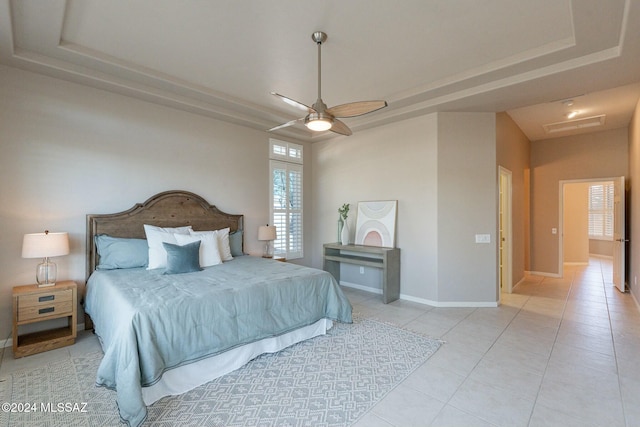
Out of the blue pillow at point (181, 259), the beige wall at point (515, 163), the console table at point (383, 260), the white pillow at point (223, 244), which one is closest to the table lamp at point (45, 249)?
the blue pillow at point (181, 259)

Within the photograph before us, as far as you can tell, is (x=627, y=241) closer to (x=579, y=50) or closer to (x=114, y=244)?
(x=579, y=50)

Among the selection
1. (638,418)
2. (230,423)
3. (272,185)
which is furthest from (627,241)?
(230,423)

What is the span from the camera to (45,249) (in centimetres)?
287

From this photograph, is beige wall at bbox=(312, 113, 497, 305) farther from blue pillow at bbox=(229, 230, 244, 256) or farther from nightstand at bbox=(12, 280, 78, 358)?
nightstand at bbox=(12, 280, 78, 358)

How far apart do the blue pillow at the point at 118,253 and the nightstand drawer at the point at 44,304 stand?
0.47 m

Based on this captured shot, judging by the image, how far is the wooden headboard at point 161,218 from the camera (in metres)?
3.49

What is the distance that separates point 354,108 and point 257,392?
8.61ft

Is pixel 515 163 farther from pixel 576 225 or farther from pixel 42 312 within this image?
pixel 42 312

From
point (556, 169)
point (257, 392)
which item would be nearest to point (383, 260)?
point (257, 392)

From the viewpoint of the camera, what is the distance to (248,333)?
2631 mm

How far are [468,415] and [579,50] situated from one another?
3413 millimetres

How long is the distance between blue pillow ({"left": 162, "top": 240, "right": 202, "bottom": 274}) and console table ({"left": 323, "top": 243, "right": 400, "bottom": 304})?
246 cm

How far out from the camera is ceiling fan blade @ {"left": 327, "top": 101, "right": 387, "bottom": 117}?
2701mm

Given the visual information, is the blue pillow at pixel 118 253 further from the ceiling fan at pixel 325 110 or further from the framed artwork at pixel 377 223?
the framed artwork at pixel 377 223
